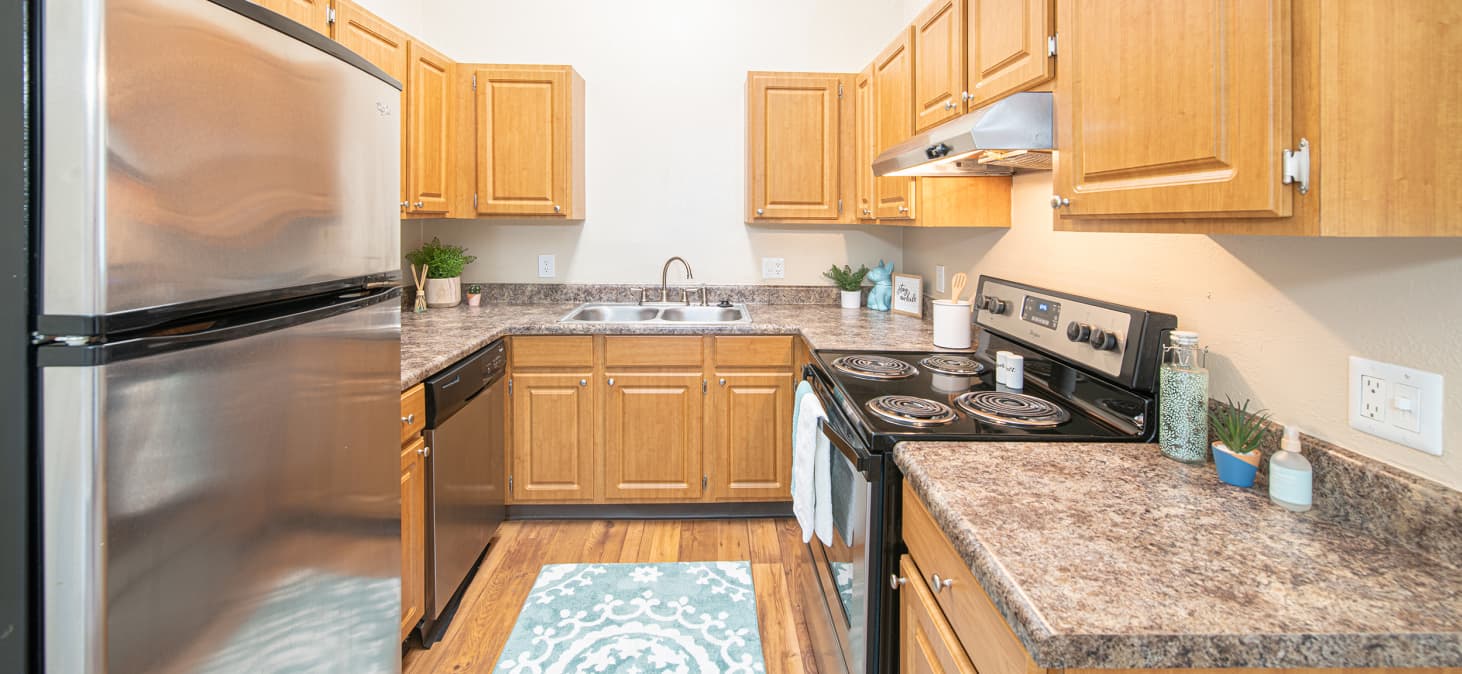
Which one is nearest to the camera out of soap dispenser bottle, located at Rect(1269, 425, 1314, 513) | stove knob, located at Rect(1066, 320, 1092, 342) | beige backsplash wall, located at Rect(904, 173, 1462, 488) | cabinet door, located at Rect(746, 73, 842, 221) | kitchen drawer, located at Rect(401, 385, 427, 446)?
beige backsplash wall, located at Rect(904, 173, 1462, 488)

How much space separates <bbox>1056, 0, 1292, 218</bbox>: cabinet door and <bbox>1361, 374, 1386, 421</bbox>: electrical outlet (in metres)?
Answer: 0.35

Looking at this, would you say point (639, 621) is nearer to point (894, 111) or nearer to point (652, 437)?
point (652, 437)

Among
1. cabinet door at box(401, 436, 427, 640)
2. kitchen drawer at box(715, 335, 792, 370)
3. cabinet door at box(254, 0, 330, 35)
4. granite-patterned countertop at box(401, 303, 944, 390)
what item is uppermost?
cabinet door at box(254, 0, 330, 35)

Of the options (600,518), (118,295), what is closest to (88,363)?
(118,295)

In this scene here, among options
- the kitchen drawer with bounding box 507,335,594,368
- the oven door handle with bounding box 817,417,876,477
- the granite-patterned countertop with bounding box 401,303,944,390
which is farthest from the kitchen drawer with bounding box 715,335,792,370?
the oven door handle with bounding box 817,417,876,477

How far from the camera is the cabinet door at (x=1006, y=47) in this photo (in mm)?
1494

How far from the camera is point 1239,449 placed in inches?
43.5

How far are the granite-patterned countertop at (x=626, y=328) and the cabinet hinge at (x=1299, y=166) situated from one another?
152 cm

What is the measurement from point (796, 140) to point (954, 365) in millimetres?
A: 1547

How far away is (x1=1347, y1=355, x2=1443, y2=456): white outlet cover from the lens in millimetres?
911

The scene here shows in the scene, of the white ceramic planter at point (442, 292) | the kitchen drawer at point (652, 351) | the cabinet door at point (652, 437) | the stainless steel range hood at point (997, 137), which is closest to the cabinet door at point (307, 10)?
the white ceramic planter at point (442, 292)

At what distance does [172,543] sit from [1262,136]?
1328 millimetres

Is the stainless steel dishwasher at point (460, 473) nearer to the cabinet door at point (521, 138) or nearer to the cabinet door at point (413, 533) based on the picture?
the cabinet door at point (413, 533)

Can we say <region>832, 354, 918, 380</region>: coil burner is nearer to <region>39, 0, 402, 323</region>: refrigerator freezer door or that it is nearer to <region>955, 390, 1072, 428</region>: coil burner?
<region>955, 390, 1072, 428</region>: coil burner
